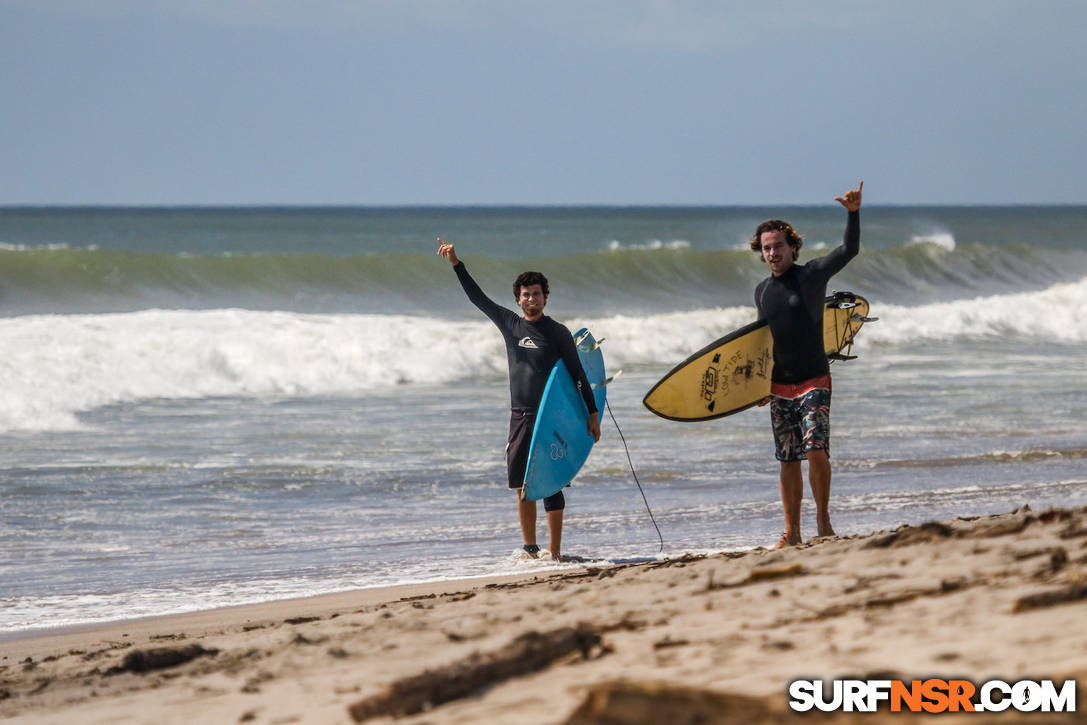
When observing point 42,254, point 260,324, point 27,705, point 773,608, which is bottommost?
point 27,705

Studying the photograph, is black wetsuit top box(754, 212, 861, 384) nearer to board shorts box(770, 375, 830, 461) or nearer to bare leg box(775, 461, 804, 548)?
board shorts box(770, 375, 830, 461)

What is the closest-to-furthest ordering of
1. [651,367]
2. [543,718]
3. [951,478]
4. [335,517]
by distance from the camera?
[543,718]
[335,517]
[951,478]
[651,367]

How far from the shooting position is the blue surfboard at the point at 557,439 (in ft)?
20.9

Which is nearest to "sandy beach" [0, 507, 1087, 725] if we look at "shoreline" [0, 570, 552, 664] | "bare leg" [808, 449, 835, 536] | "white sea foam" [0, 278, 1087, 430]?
"shoreline" [0, 570, 552, 664]

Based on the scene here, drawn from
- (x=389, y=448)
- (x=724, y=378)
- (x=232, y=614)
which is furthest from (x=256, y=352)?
(x=232, y=614)

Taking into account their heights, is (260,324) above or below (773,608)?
above

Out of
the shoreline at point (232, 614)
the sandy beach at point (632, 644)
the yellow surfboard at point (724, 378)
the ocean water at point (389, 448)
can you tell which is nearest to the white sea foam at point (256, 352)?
the ocean water at point (389, 448)

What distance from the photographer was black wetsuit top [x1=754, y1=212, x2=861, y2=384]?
5.73 metres

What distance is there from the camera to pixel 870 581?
3.96 metres

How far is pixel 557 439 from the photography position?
645cm

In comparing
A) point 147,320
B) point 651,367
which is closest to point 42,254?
point 147,320

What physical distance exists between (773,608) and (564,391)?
2741 millimetres

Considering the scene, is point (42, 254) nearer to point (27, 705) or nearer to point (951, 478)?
point (951, 478)

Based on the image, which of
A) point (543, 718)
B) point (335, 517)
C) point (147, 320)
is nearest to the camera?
point (543, 718)
